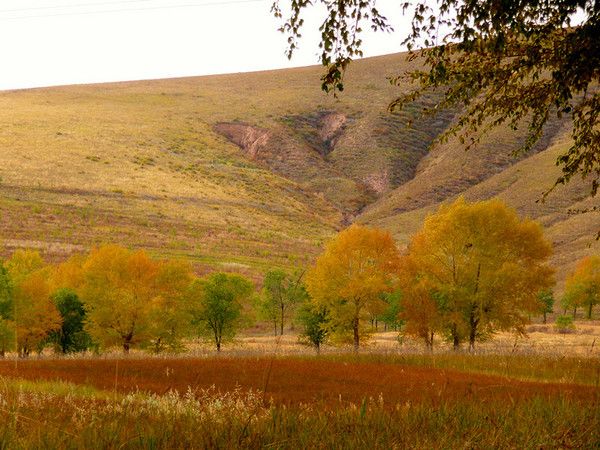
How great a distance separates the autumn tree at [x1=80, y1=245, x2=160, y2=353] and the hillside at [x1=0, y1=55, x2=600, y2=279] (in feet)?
147

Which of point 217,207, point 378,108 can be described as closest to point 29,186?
point 217,207

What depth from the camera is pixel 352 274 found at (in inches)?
1706

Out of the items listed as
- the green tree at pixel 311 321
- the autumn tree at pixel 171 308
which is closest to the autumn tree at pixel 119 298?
the autumn tree at pixel 171 308

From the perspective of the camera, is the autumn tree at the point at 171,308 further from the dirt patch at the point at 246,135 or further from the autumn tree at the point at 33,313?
the dirt patch at the point at 246,135

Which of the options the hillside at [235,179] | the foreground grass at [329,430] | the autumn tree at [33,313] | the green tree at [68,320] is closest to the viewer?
the foreground grass at [329,430]

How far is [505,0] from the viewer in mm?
7863

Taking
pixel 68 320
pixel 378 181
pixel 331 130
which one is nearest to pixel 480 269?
pixel 68 320

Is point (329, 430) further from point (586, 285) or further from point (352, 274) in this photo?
point (586, 285)

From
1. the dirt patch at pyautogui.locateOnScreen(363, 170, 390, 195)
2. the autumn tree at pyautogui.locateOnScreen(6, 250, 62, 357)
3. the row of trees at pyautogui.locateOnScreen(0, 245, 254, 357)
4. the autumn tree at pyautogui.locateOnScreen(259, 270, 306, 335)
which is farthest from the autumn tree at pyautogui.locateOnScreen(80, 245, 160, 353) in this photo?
the dirt patch at pyautogui.locateOnScreen(363, 170, 390, 195)

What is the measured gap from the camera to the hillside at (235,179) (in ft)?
344

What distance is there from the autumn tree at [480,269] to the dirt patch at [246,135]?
471ft

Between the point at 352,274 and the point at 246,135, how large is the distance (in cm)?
14823

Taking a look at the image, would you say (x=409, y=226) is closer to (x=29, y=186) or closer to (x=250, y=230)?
(x=250, y=230)

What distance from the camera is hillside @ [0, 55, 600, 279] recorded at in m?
105
